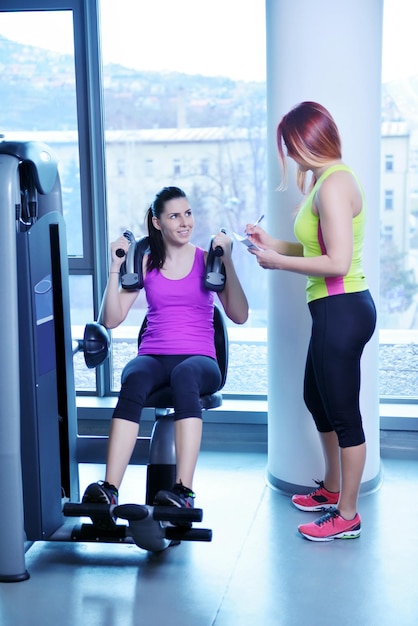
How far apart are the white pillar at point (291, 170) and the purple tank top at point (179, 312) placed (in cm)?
41

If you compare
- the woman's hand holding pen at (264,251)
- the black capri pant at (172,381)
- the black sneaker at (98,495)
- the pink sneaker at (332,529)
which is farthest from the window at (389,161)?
the black sneaker at (98,495)

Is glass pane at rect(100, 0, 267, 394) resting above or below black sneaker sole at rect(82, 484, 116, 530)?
above

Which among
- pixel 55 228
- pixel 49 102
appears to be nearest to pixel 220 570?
pixel 55 228

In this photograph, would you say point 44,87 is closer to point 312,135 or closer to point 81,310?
point 81,310

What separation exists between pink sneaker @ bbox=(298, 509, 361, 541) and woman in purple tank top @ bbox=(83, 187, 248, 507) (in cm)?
52

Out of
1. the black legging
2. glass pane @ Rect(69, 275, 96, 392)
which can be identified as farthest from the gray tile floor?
glass pane @ Rect(69, 275, 96, 392)

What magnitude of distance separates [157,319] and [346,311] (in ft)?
2.22

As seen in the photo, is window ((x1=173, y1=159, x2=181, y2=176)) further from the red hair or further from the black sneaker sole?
the black sneaker sole

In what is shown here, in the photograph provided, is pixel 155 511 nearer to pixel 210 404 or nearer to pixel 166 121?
pixel 210 404

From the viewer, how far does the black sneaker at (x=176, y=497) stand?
8.27 ft

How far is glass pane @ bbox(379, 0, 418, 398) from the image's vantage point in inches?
145

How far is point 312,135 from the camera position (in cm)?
265

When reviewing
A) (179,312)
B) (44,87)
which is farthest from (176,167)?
(179,312)

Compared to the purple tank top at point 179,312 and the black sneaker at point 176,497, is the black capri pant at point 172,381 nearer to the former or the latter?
the purple tank top at point 179,312
